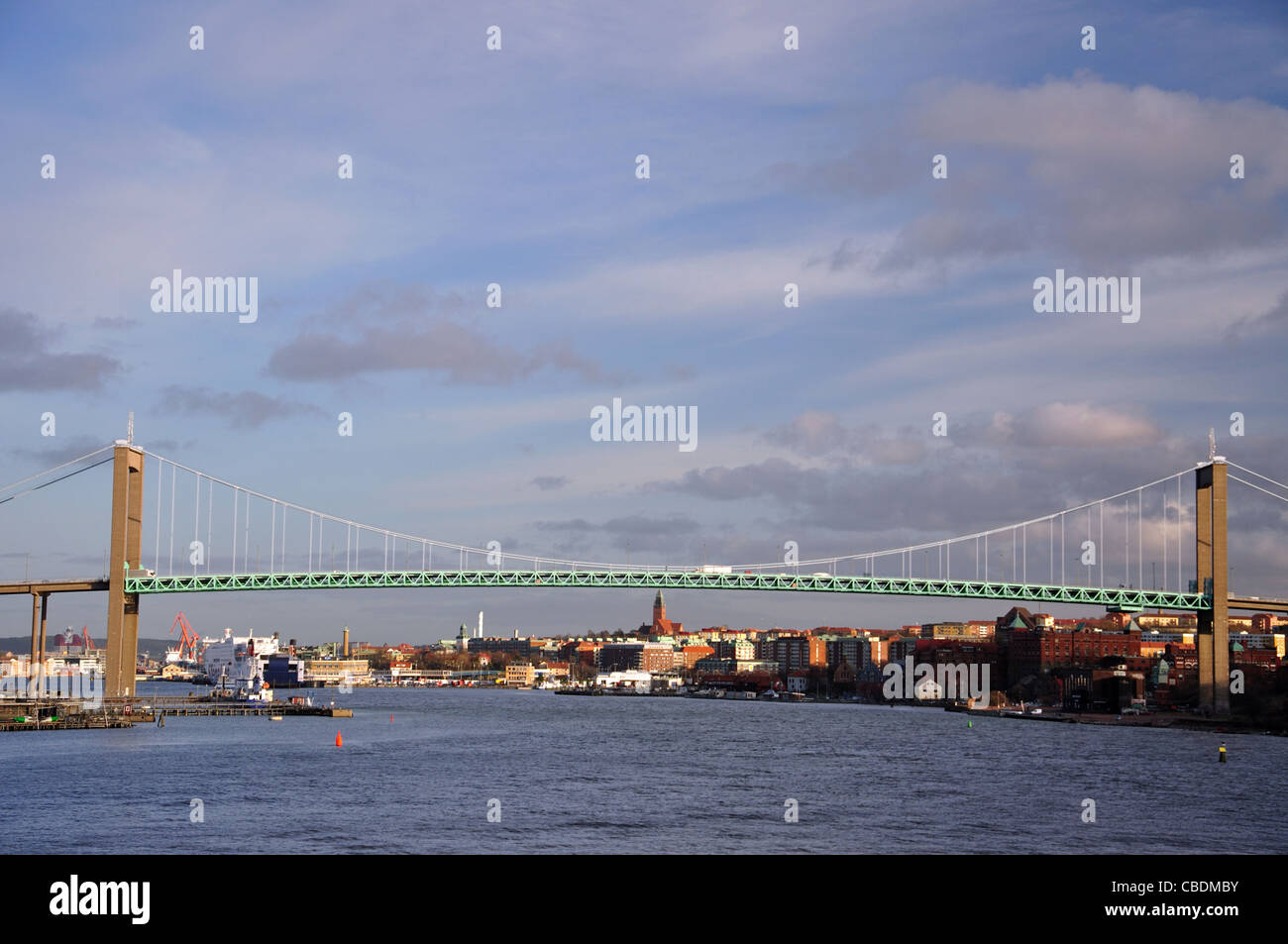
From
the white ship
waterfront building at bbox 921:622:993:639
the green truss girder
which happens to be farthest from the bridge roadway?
waterfront building at bbox 921:622:993:639

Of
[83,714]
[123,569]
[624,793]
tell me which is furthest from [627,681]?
[624,793]

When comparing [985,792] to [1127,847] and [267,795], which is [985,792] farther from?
[267,795]

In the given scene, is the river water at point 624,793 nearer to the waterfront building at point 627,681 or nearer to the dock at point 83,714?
the dock at point 83,714

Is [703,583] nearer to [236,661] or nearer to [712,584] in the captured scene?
[712,584]

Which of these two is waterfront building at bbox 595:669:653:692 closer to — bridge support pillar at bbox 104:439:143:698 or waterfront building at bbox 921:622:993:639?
waterfront building at bbox 921:622:993:639
